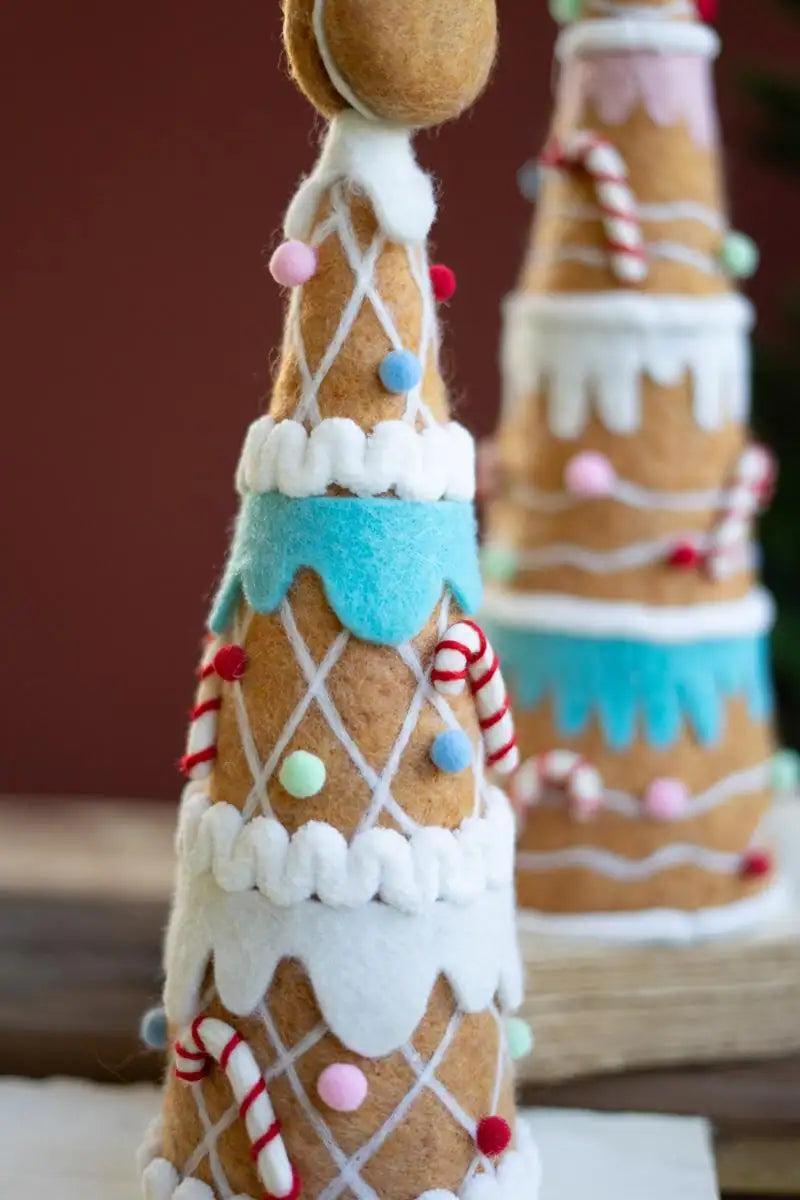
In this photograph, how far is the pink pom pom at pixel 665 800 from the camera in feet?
3.69

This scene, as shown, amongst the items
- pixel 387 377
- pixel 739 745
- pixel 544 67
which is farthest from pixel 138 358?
pixel 387 377

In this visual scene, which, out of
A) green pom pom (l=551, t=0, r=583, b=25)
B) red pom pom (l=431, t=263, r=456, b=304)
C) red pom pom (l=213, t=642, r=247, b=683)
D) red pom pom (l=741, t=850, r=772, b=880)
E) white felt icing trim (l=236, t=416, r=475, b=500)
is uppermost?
green pom pom (l=551, t=0, r=583, b=25)

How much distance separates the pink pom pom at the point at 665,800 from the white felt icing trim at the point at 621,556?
157 millimetres

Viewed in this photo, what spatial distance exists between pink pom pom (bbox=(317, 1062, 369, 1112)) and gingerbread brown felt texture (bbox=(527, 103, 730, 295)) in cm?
62

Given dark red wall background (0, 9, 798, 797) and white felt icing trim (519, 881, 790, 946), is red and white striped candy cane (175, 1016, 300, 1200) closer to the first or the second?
white felt icing trim (519, 881, 790, 946)

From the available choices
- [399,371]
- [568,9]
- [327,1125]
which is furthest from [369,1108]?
[568,9]

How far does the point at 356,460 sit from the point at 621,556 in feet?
1.42

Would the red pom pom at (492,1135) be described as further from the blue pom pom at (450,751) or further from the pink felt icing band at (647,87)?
the pink felt icing band at (647,87)

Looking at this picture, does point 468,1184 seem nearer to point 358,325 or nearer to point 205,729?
point 205,729

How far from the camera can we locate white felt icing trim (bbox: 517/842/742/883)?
1138 millimetres

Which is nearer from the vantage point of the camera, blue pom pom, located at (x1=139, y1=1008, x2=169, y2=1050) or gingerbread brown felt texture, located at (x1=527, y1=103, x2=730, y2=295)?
blue pom pom, located at (x1=139, y1=1008, x2=169, y2=1050)

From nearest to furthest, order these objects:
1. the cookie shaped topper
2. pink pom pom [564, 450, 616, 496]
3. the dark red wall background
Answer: the cookie shaped topper < pink pom pom [564, 450, 616, 496] < the dark red wall background

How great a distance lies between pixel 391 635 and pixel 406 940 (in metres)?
0.15

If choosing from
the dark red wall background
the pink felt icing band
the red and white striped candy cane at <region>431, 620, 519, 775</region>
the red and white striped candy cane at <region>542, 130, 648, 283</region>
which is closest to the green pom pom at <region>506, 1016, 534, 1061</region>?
the red and white striped candy cane at <region>431, 620, 519, 775</region>
